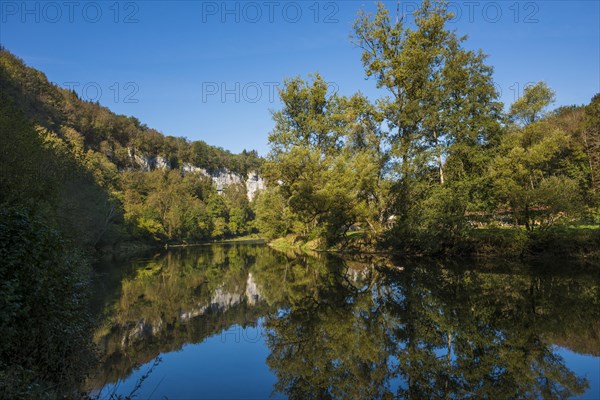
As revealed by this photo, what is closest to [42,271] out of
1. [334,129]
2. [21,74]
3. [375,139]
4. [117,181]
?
[375,139]

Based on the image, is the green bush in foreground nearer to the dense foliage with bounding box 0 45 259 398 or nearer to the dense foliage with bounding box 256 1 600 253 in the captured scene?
the dense foliage with bounding box 0 45 259 398

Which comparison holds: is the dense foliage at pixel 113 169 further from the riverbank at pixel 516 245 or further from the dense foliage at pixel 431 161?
the riverbank at pixel 516 245

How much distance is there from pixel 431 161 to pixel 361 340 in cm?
2272

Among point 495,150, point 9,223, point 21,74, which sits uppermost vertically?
point 21,74

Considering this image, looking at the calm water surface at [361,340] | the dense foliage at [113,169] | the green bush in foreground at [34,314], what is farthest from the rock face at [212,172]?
the green bush in foreground at [34,314]

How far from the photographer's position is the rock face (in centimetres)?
13150

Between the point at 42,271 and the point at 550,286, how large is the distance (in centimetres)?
1836

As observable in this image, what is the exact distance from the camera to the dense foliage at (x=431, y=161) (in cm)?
2720

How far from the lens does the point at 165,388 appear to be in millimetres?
7863

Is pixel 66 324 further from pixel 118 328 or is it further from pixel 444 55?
pixel 444 55

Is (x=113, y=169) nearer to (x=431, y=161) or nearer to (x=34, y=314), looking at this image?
(x=431, y=161)

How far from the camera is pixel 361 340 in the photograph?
10141 millimetres

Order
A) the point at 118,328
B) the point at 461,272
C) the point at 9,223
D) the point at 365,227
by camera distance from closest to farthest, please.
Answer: the point at 9,223 → the point at 118,328 → the point at 461,272 → the point at 365,227

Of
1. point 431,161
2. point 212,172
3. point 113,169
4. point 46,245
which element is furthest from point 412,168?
point 212,172
